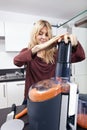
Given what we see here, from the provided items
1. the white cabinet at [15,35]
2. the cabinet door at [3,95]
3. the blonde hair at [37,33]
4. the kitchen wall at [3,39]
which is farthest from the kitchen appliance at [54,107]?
the kitchen wall at [3,39]

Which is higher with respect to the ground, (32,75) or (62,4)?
(62,4)

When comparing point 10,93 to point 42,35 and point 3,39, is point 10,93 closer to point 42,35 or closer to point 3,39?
point 3,39

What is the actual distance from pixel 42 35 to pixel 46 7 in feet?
5.83

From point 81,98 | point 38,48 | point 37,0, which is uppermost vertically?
point 37,0

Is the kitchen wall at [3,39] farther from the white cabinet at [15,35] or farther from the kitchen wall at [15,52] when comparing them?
the white cabinet at [15,35]


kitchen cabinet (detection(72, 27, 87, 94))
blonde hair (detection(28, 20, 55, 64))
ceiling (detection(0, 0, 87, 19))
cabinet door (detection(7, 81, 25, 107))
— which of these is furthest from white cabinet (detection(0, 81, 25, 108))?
blonde hair (detection(28, 20, 55, 64))

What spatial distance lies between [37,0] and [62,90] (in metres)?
2.12

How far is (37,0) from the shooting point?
2.38 metres

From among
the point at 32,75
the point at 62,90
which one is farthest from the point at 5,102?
the point at 62,90

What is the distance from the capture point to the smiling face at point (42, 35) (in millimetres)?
1075

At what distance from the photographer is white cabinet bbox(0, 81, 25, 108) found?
2547 mm

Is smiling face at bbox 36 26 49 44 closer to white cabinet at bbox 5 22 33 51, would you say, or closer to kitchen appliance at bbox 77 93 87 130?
kitchen appliance at bbox 77 93 87 130

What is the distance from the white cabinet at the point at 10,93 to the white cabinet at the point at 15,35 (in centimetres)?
62

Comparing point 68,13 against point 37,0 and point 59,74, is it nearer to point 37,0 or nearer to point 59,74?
point 37,0
